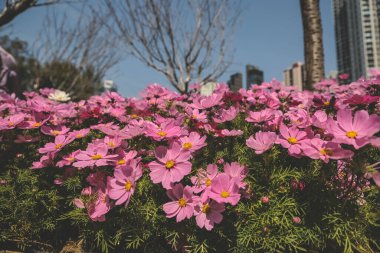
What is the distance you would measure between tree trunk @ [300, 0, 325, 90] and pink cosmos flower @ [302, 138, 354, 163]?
2.85m

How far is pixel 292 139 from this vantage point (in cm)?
106

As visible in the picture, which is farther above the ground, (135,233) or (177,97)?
(177,97)

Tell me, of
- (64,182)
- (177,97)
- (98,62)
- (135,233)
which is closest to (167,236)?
(135,233)

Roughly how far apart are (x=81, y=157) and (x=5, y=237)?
0.53 m

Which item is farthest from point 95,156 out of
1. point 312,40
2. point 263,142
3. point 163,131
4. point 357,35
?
point 357,35

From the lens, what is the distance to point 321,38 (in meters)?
3.57

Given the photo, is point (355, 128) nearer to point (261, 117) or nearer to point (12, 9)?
point (261, 117)

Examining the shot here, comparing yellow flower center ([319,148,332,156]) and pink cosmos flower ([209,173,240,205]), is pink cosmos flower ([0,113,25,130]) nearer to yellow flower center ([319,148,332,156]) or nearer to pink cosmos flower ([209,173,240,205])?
pink cosmos flower ([209,173,240,205])

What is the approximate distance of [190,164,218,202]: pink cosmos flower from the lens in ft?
3.44

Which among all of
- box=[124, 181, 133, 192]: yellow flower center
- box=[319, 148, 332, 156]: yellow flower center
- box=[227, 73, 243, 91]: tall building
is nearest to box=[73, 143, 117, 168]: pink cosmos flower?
box=[124, 181, 133, 192]: yellow flower center

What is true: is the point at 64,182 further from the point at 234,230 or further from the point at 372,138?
the point at 372,138

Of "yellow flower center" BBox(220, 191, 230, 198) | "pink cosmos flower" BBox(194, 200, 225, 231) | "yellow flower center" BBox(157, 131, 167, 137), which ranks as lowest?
"pink cosmos flower" BBox(194, 200, 225, 231)

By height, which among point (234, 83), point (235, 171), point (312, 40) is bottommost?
point (235, 171)

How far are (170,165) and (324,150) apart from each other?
49cm
